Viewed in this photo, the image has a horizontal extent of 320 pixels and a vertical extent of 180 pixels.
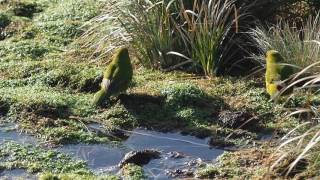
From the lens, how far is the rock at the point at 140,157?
18.0 feet

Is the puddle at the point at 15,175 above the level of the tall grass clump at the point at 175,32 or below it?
below

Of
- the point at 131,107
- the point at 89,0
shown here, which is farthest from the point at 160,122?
the point at 89,0

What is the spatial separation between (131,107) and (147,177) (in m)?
1.28

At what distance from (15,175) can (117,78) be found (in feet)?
4.56

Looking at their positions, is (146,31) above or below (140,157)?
above

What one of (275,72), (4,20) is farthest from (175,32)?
(4,20)

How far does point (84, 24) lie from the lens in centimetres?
809

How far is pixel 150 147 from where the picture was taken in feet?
19.1

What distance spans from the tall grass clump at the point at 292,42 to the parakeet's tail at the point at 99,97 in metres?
1.51

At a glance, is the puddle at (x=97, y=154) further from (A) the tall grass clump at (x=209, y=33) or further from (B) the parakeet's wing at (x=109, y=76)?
(A) the tall grass clump at (x=209, y=33)

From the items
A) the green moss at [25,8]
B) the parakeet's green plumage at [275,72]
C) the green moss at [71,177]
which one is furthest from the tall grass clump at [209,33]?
the green moss at [25,8]

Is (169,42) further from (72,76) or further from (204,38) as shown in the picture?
(72,76)

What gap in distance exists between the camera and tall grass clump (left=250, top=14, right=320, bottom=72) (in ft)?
21.9

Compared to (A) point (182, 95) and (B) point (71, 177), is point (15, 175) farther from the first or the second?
(A) point (182, 95)
